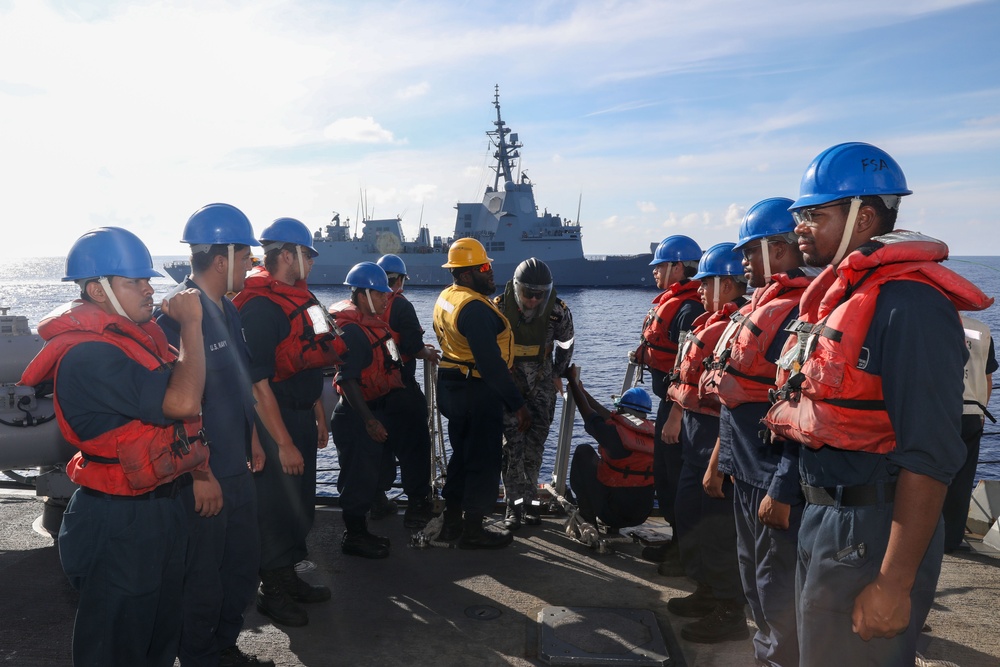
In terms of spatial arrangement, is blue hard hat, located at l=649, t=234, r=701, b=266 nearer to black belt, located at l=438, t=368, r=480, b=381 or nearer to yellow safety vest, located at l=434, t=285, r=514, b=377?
yellow safety vest, located at l=434, t=285, r=514, b=377

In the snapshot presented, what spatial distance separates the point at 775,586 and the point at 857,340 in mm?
1320

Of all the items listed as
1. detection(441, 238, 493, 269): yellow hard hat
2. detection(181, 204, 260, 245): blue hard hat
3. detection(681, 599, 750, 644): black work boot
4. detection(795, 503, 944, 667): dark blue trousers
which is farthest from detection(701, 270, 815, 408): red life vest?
detection(181, 204, 260, 245): blue hard hat

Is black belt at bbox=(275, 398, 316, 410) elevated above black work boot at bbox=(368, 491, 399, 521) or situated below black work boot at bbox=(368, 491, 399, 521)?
above

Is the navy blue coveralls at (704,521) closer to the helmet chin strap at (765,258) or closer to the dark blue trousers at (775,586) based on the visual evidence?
the dark blue trousers at (775,586)

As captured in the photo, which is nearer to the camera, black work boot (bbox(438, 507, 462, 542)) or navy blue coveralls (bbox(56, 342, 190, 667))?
navy blue coveralls (bbox(56, 342, 190, 667))

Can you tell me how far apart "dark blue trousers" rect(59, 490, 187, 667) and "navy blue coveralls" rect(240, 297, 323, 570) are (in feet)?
4.17

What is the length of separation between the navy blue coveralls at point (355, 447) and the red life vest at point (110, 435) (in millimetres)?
2266

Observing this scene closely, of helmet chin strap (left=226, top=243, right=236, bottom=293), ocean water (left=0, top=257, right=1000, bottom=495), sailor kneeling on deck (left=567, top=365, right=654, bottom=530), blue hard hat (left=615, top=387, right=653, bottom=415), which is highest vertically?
helmet chin strap (left=226, top=243, right=236, bottom=293)

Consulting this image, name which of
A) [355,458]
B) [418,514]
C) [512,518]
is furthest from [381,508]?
[512,518]

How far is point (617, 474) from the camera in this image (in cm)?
511

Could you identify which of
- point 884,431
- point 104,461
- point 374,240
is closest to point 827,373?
point 884,431

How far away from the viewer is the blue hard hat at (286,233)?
406 cm

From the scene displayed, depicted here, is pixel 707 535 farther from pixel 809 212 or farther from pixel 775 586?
pixel 809 212

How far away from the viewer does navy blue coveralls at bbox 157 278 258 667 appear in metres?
3.04
